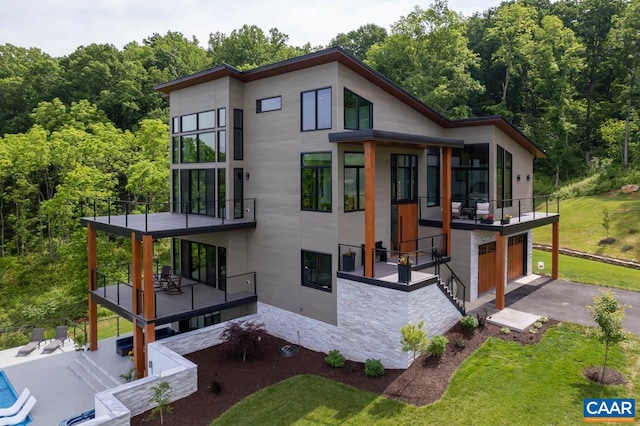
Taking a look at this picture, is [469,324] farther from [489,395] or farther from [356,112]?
[356,112]

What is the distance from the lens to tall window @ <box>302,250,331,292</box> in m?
13.5

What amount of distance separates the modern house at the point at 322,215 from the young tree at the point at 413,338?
0.44 meters

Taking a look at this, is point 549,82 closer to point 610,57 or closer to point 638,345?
point 610,57

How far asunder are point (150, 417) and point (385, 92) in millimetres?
12278

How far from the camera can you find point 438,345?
11602 millimetres

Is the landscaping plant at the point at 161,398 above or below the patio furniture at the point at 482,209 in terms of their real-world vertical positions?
below

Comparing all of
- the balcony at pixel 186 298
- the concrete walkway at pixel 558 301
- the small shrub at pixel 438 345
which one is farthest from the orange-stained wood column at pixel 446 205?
the balcony at pixel 186 298

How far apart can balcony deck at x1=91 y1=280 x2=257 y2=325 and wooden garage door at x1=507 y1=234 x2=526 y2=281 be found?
37.0 feet

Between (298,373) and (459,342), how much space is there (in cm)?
471

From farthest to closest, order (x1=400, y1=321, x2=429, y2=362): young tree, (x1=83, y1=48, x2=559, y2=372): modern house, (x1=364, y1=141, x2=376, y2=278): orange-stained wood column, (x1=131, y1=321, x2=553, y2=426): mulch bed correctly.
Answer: (x1=83, y1=48, x2=559, y2=372): modern house → (x1=364, y1=141, x2=376, y2=278): orange-stained wood column → (x1=400, y1=321, x2=429, y2=362): young tree → (x1=131, y1=321, x2=553, y2=426): mulch bed

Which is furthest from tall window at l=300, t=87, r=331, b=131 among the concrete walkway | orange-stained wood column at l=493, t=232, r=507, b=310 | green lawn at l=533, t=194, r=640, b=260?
green lawn at l=533, t=194, r=640, b=260

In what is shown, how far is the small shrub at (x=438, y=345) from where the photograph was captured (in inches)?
457

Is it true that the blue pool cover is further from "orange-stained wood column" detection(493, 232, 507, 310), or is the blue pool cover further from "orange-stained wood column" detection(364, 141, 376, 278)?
"orange-stained wood column" detection(493, 232, 507, 310)

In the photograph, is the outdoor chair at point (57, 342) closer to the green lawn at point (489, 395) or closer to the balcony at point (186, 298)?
the balcony at point (186, 298)
